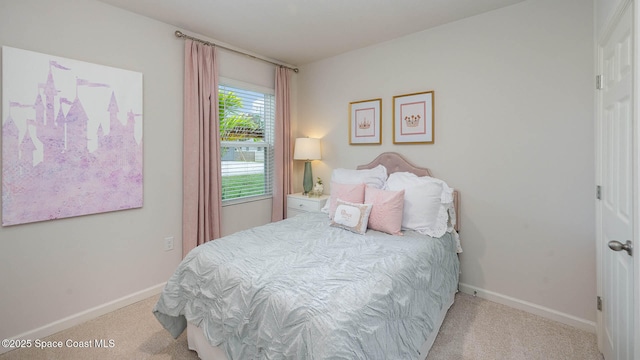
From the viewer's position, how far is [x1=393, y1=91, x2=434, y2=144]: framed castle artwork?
2.88 m

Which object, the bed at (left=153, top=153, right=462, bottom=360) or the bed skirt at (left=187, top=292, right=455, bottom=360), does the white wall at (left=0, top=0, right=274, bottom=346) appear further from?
the bed skirt at (left=187, top=292, right=455, bottom=360)

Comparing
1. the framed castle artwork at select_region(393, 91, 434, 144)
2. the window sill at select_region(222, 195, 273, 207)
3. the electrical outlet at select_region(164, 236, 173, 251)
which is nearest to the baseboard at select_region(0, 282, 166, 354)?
the electrical outlet at select_region(164, 236, 173, 251)

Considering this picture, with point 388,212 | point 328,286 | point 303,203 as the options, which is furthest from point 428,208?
point 303,203

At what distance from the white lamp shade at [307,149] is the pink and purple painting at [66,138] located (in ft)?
5.58

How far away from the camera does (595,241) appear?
2.14 m

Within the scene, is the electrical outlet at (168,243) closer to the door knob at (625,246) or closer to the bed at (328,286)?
the bed at (328,286)

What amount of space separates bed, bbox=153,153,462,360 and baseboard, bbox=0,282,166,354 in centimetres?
91

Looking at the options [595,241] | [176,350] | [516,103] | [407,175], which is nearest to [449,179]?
[407,175]

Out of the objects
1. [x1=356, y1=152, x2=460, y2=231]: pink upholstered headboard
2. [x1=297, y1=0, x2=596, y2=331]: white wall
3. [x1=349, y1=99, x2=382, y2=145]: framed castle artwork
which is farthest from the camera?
[x1=349, y1=99, x2=382, y2=145]: framed castle artwork

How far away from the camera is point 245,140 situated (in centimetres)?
351

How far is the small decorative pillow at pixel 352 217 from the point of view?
92.7 inches

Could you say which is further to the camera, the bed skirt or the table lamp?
the table lamp

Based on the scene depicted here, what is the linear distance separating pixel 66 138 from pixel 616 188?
11.5ft

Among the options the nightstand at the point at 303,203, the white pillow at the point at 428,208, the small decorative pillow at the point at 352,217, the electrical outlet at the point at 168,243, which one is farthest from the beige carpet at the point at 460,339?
the nightstand at the point at 303,203
